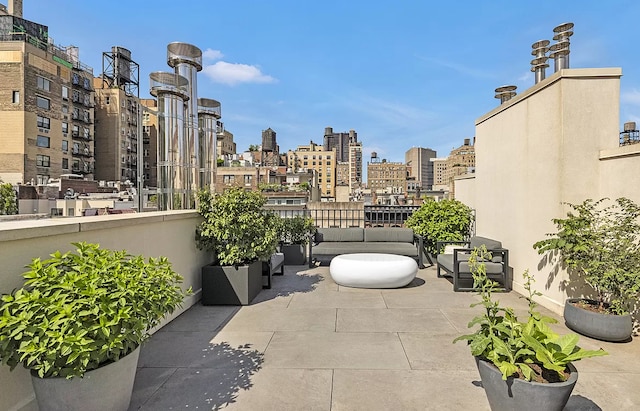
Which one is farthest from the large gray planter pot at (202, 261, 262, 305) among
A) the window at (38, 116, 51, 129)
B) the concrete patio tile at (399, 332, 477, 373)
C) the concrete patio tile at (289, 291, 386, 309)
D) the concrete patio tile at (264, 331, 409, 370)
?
the window at (38, 116, 51, 129)

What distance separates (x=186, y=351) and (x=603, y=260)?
4.55 meters

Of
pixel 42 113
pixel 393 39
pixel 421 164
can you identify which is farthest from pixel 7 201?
pixel 421 164

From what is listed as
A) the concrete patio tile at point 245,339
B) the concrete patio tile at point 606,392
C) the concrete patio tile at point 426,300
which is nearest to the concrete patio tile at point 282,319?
the concrete patio tile at point 245,339

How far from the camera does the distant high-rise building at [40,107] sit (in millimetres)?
36688

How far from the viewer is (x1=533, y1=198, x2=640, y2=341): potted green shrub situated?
350 cm

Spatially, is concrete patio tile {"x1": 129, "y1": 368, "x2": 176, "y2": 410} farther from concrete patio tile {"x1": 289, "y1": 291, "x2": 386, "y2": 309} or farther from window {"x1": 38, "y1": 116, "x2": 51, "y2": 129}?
window {"x1": 38, "y1": 116, "x2": 51, "y2": 129}

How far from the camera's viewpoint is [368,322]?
417 cm

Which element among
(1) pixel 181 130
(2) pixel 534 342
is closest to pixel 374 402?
(2) pixel 534 342

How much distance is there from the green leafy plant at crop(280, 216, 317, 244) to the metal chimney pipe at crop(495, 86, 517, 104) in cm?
461

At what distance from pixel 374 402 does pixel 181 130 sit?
16.2 ft

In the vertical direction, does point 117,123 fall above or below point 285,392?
above

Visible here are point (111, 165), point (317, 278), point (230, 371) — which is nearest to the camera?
point (230, 371)

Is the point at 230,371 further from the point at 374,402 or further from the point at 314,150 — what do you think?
the point at 314,150

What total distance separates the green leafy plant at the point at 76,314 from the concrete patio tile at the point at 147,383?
0.52 meters
